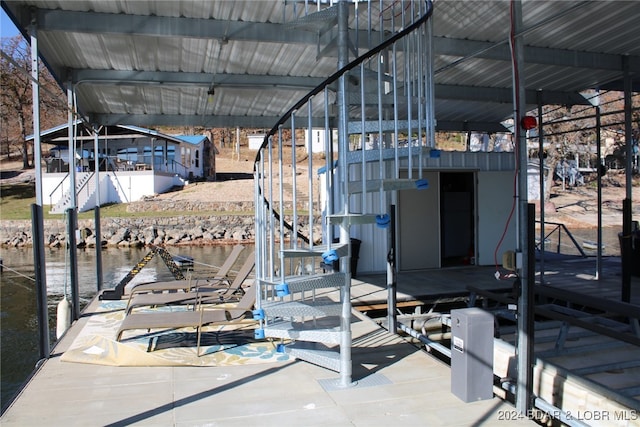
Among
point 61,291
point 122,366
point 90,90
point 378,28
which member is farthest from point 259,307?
point 61,291

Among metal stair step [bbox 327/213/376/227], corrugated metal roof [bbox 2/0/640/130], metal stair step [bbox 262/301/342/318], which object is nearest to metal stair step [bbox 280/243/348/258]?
metal stair step [bbox 327/213/376/227]

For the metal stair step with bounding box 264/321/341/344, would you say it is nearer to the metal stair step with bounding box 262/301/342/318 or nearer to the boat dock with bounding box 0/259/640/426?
the metal stair step with bounding box 262/301/342/318

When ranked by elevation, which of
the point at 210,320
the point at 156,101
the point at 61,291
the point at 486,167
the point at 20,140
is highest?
the point at 20,140

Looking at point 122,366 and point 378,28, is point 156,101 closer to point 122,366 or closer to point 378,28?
point 378,28

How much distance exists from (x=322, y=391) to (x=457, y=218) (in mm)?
6991

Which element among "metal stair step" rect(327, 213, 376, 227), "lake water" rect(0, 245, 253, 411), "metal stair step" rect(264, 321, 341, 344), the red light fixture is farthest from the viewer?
"lake water" rect(0, 245, 253, 411)

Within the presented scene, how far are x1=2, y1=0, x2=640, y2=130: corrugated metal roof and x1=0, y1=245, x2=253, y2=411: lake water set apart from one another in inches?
114

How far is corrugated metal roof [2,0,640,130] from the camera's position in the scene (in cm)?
542

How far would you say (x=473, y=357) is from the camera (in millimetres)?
3730

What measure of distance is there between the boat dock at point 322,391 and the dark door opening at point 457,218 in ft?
15.4

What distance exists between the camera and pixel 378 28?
6.22 m

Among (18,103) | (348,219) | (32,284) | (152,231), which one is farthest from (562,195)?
(18,103)

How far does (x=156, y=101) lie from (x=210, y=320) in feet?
16.3

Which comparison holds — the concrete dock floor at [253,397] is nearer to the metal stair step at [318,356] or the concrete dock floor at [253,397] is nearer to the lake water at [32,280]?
the metal stair step at [318,356]
